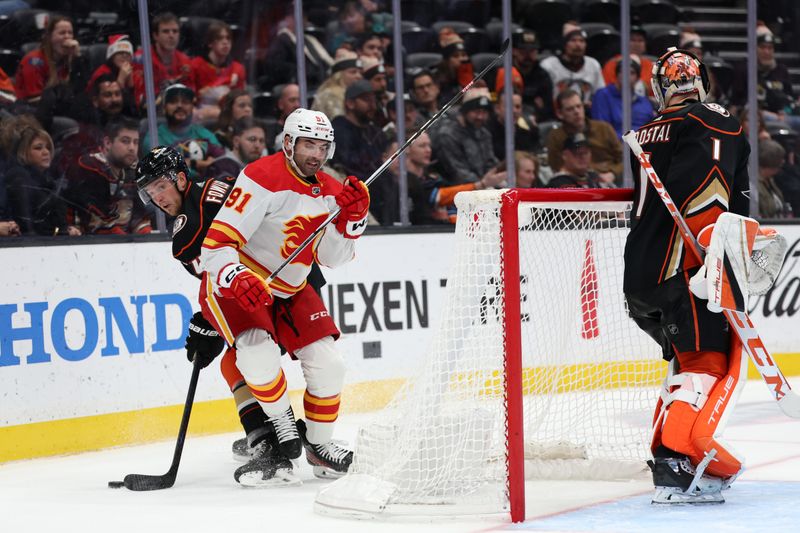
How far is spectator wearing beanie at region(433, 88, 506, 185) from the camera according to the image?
6.10 meters

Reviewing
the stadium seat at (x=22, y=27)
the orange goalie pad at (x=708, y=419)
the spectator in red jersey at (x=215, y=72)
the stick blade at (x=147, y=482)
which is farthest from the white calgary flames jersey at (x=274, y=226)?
the spectator in red jersey at (x=215, y=72)

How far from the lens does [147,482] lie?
3.63m

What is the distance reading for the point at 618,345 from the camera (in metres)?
4.14

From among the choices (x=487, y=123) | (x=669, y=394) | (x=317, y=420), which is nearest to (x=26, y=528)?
(x=317, y=420)

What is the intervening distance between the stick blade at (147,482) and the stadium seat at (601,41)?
158 inches

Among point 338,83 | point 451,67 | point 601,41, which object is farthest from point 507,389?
point 601,41

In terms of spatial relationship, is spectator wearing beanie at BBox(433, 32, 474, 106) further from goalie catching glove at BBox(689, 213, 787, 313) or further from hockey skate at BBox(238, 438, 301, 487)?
goalie catching glove at BBox(689, 213, 787, 313)

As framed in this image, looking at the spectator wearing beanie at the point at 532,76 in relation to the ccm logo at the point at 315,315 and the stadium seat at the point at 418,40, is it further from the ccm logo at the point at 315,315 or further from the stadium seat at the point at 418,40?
the ccm logo at the point at 315,315

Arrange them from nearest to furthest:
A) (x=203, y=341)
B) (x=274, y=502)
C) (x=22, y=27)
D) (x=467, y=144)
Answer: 1. (x=274, y=502)
2. (x=203, y=341)
3. (x=22, y=27)
4. (x=467, y=144)

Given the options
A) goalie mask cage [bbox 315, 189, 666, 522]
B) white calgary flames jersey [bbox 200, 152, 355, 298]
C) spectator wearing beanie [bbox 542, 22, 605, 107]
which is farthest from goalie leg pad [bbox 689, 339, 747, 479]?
spectator wearing beanie [bbox 542, 22, 605, 107]

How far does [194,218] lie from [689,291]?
60.5 inches

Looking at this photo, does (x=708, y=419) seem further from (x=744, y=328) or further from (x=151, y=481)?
(x=151, y=481)

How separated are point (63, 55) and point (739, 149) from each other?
2926 mm

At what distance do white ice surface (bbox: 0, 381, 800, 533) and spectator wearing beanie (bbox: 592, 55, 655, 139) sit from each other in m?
2.66
